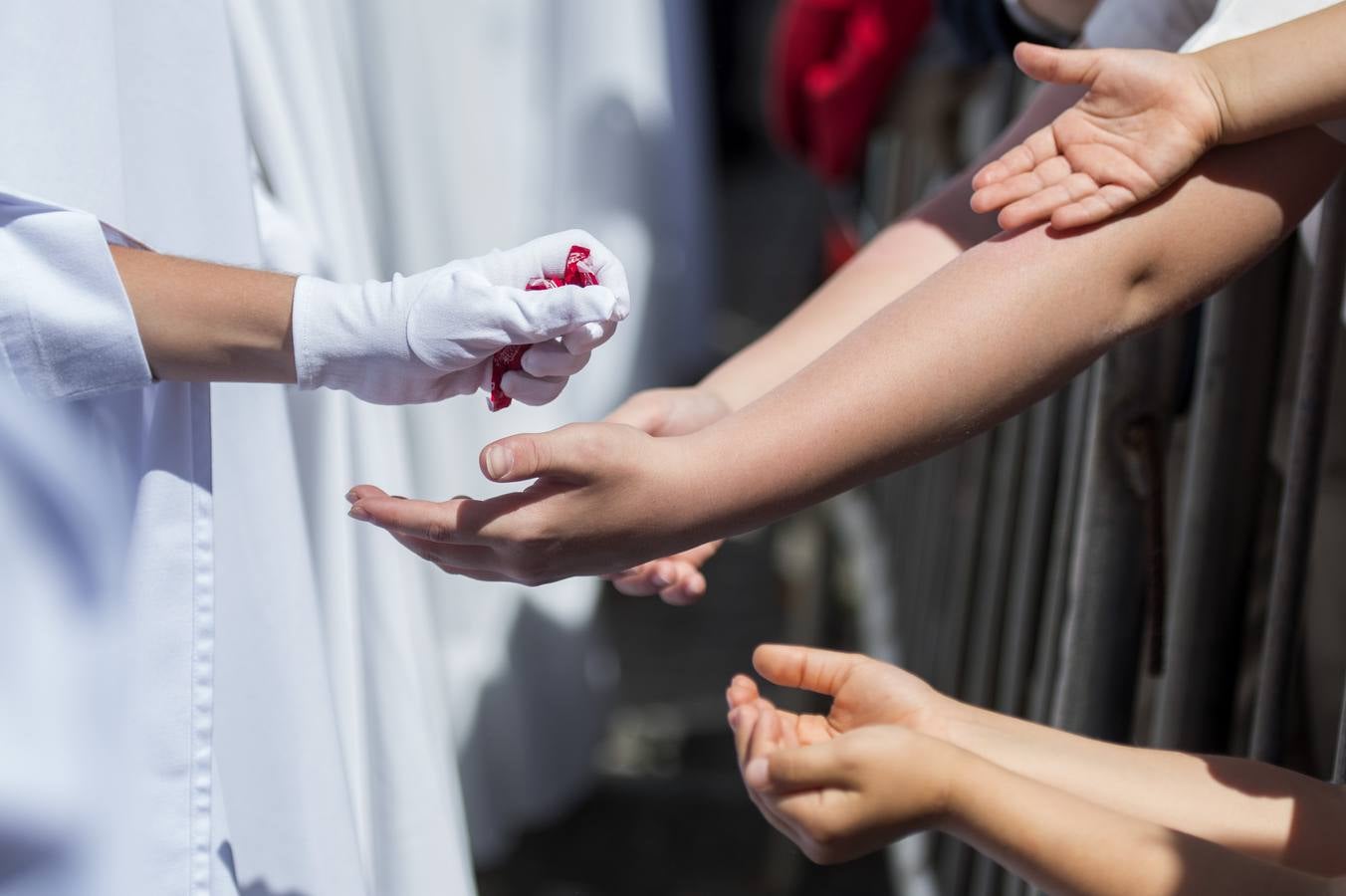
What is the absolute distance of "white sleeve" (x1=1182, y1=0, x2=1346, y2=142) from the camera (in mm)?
655

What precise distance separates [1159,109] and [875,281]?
0.76 ft

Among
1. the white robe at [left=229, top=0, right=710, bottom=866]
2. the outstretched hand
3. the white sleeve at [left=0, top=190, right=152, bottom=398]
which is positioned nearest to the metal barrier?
the outstretched hand

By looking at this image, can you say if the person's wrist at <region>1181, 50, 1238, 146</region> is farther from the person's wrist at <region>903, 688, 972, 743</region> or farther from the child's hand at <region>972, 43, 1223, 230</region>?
the person's wrist at <region>903, 688, 972, 743</region>

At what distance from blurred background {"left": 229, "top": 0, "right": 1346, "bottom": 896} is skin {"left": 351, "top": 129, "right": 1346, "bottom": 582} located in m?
0.12

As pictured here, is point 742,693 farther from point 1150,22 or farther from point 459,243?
point 459,243

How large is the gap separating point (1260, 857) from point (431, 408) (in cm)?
94

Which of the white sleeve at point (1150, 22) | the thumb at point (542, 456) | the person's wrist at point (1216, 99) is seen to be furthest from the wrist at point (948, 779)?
the white sleeve at point (1150, 22)

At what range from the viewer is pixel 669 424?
2.58ft

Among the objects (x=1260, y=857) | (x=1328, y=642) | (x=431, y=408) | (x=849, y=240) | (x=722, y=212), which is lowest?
(x=1260, y=857)

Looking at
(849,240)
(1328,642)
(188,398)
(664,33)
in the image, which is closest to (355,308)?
(188,398)

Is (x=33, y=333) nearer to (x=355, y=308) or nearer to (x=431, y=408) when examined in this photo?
(x=355, y=308)

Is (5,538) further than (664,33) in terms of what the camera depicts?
No

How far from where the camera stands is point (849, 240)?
80.1 inches

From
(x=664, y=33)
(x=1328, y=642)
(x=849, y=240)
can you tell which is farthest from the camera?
(x=849, y=240)
